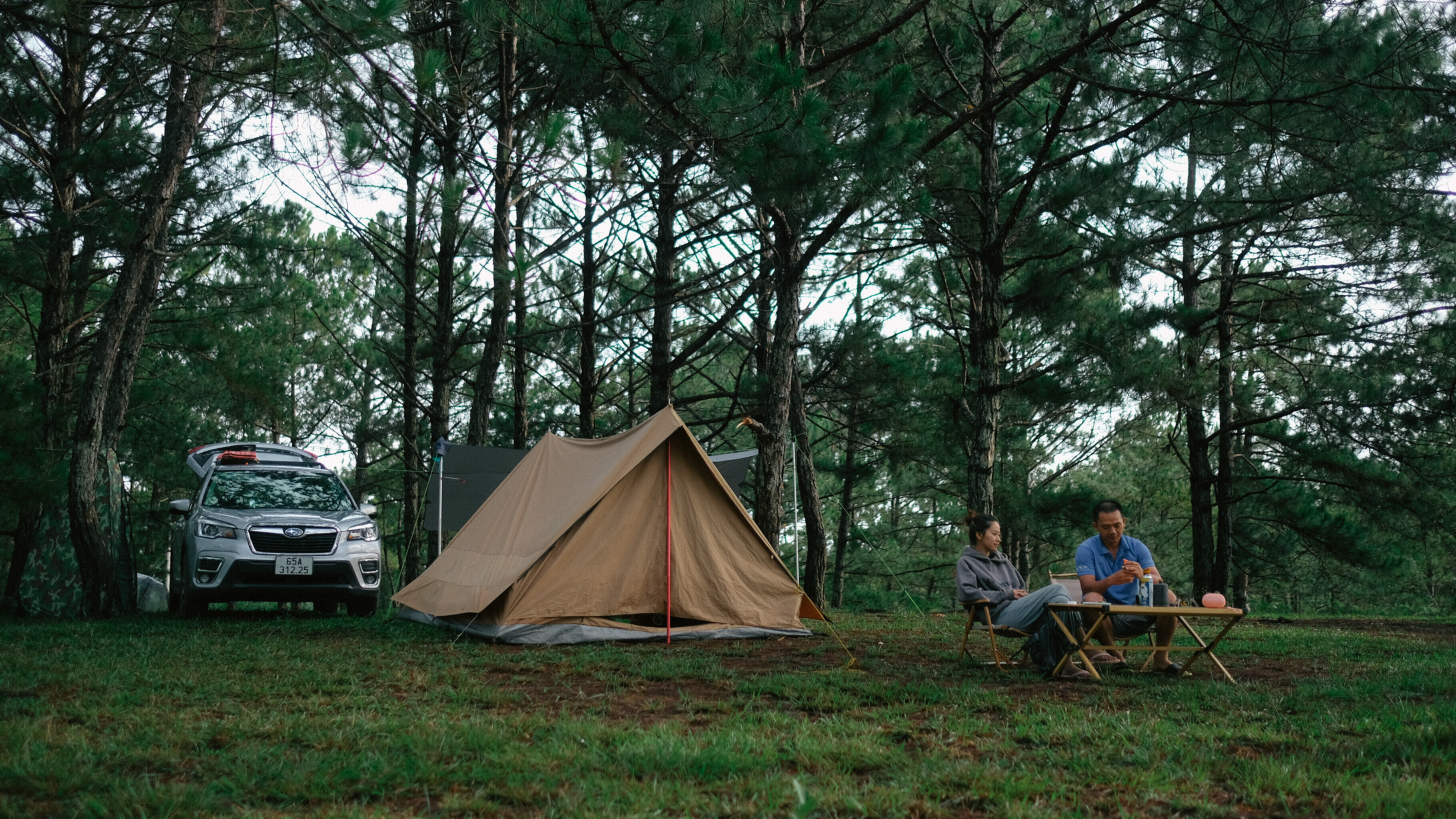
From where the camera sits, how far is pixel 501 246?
39.3 ft

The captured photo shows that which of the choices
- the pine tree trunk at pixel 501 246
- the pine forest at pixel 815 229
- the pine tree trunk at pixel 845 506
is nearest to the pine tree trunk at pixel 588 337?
the pine forest at pixel 815 229

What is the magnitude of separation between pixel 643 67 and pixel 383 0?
6.07ft

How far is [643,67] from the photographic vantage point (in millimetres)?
6613

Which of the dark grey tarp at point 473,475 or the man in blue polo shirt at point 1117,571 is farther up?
the dark grey tarp at point 473,475

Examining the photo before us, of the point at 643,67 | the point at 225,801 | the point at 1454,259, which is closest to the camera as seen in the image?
the point at 225,801

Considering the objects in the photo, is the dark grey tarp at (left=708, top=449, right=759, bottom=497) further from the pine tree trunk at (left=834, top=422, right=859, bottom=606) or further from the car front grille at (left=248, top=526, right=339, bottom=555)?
the pine tree trunk at (left=834, top=422, right=859, bottom=606)

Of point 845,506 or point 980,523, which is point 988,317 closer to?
point 980,523

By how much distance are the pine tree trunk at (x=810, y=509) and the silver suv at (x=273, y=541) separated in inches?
188

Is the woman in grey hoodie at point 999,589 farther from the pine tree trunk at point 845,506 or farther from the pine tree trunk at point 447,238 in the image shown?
the pine tree trunk at point 845,506

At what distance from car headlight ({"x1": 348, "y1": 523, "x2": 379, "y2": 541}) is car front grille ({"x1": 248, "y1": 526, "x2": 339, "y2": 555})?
0.17 m

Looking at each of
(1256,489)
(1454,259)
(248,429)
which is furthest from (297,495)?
(248,429)

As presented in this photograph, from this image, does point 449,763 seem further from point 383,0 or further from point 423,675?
point 383,0

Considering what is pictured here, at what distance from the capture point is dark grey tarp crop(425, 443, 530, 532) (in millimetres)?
11406

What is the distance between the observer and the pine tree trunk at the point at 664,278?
12328mm
